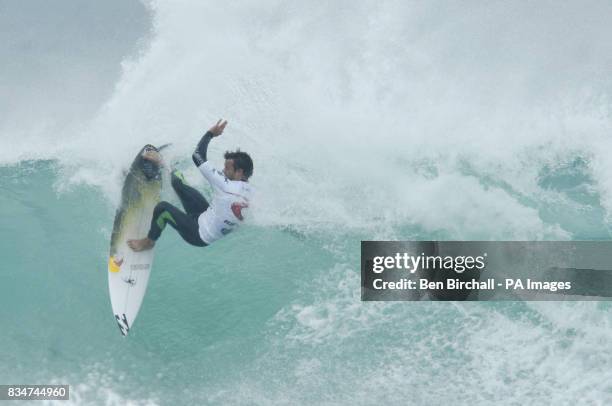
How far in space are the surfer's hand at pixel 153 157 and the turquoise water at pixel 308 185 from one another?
0.87 meters

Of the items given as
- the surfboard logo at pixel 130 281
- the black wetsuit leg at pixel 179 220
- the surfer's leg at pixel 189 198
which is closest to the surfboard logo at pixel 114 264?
the surfboard logo at pixel 130 281

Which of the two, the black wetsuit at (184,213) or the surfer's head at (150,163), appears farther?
the surfer's head at (150,163)

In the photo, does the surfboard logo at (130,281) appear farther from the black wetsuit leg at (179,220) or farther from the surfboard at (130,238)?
the black wetsuit leg at (179,220)

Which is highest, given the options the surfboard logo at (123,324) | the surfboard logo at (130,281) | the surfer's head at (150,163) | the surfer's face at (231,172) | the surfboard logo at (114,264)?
the surfer's head at (150,163)

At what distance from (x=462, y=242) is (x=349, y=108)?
3.72 metres

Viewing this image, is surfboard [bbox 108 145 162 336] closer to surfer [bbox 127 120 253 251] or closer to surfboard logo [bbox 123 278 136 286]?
surfboard logo [bbox 123 278 136 286]

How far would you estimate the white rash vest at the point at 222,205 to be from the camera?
24.4 feet

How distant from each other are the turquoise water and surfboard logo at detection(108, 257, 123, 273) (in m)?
0.31

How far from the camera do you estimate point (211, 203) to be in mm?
7793

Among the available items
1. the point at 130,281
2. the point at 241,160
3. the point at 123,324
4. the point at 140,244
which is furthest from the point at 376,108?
the point at 123,324

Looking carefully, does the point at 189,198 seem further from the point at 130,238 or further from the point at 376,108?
the point at 376,108

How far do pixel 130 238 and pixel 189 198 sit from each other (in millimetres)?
1262

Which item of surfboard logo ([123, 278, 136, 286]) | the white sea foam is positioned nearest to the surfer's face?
the white sea foam

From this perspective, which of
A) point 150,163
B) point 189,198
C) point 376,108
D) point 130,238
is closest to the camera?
point 189,198
